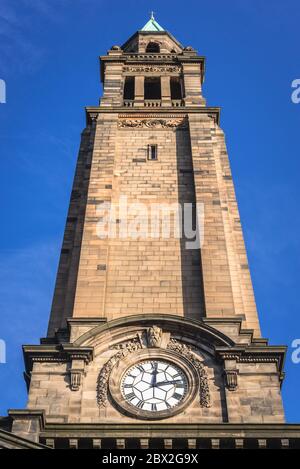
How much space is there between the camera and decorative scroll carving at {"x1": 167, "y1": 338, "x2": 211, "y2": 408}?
88.2 ft

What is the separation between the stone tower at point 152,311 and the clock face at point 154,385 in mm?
43

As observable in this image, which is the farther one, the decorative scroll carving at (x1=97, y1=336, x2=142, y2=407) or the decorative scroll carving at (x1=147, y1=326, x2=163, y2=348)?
the decorative scroll carving at (x1=147, y1=326, x2=163, y2=348)

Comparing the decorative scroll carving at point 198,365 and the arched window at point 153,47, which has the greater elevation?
the arched window at point 153,47

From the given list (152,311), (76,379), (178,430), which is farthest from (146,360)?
(178,430)

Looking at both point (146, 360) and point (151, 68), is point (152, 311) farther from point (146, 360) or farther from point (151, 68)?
point (151, 68)

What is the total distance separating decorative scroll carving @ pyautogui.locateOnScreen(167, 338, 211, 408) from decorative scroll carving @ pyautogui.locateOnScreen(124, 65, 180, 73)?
2407 centimetres

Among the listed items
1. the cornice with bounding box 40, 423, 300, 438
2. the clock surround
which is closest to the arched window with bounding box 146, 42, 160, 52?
the clock surround

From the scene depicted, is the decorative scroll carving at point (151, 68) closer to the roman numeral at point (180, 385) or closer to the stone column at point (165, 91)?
the stone column at point (165, 91)

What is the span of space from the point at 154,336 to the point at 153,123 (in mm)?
16122

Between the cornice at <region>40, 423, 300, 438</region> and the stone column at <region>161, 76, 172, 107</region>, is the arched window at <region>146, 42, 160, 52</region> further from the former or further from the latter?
the cornice at <region>40, 423, 300, 438</region>

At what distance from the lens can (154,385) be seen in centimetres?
2762

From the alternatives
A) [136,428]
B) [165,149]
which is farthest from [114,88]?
[136,428]

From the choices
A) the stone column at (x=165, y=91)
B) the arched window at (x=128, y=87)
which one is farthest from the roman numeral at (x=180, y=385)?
the arched window at (x=128, y=87)

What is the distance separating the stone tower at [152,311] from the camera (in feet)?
80.5
